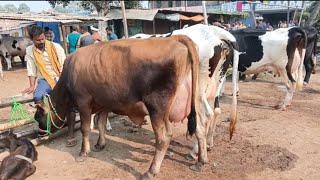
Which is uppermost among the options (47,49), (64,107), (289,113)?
(47,49)

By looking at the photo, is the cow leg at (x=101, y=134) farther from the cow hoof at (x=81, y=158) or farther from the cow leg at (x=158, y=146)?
the cow leg at (x=158, y=146)

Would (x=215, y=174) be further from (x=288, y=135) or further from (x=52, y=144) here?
(x=52, y=144)

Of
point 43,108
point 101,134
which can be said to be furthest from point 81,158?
point 43,108

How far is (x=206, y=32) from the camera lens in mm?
5477

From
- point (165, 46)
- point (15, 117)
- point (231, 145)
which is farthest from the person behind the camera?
point (15, 117)

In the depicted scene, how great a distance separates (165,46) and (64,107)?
84.6 inches

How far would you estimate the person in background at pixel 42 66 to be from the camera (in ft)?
19.3

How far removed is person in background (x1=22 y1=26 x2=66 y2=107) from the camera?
19.3ft

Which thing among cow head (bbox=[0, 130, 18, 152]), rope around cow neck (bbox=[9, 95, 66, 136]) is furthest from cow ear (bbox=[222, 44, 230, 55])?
cow head (bbox=[0, 130, 18, 152])

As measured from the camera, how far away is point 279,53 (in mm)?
8195

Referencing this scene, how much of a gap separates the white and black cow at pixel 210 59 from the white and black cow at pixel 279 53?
2.97m

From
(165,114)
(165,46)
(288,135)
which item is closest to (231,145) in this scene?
(288,135)

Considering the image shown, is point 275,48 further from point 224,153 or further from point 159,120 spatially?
point 159,120

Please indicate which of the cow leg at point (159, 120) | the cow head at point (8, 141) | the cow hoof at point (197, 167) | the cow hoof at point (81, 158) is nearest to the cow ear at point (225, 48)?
the cow leg at point (159, 120)
